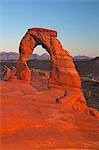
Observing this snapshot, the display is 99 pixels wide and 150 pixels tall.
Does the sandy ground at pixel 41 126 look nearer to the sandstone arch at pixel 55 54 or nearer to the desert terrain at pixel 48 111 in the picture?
the desert terrain at pixel 48 111

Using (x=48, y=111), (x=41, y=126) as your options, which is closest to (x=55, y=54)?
(x=48, y=111)

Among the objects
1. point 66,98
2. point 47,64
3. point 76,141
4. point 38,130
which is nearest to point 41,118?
point 38,130

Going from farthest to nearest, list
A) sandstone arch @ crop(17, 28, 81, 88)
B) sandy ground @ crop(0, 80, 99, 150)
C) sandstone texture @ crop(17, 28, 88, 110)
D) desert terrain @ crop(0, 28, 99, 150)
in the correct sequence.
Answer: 1. sandstone arch @ crop(17, 28, 81, 88)
2. sandstone texture @ crop(17, 28, 88, 110)
3. desert terrain @ crop(0, 28, 99, 150)
4. sandy ground @ crop(0, 80, 99, 150)

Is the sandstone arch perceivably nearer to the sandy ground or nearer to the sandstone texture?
the sandstone texture

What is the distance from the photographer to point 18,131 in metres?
9.66

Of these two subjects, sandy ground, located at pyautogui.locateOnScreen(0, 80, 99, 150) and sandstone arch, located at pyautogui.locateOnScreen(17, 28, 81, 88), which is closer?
sandy ground, located at pyautogui.locateOnScreen(0, 80, 99, 150)

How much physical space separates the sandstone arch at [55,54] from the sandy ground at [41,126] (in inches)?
89.5

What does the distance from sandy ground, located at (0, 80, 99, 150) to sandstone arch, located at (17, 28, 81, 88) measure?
2.27m

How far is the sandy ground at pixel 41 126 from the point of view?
9.10 m

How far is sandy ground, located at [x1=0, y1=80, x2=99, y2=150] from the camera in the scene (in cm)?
910

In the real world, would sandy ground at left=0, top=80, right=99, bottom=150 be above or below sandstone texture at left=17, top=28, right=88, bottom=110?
below

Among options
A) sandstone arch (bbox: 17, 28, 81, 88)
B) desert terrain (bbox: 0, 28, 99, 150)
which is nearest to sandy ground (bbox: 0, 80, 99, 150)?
desert terrain (bbox: 0, 28, 99, 150)

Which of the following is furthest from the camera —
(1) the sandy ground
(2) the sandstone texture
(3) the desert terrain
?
(2) the sandstone texture

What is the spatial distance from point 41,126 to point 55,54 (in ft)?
22.2
